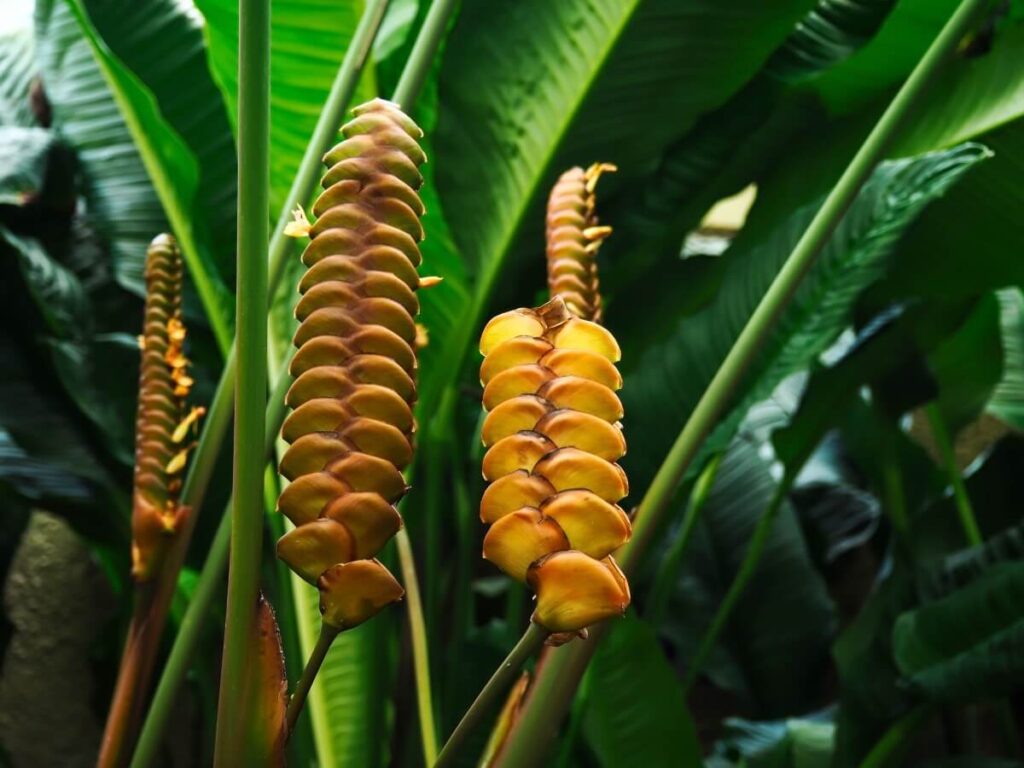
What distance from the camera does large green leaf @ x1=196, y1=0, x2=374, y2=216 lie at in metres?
0.63

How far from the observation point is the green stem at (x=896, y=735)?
2.51ft

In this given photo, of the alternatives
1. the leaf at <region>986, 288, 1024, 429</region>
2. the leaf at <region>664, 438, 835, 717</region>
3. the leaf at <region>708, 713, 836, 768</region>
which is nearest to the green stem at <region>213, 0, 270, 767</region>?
the leaf at <region>708, 713, 836, 768</region>

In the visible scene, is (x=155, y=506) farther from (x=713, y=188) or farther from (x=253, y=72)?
(x=713, y=188)

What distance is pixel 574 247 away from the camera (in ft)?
1.19

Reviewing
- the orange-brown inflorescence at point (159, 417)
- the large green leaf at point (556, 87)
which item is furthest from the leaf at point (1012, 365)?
the orange-brown inflorescence at point (159, 417)

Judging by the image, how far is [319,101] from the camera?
2.11 ft

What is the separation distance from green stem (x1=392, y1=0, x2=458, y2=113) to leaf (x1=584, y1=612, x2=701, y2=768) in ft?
1.04

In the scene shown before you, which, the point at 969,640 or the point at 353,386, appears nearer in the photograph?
the point at 353,386

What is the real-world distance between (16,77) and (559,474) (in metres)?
1.09

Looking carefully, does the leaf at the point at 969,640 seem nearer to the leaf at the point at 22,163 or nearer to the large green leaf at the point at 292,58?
the large green leaf at the point at 292,58

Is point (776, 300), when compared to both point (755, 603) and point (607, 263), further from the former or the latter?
point (755, 603)

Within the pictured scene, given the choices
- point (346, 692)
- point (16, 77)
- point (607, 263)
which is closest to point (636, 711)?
point (346, 692)

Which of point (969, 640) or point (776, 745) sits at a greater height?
point (969, 640)

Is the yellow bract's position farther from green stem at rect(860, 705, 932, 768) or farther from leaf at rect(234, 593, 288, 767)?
green stem at rect(860, 705, 932, 768)
